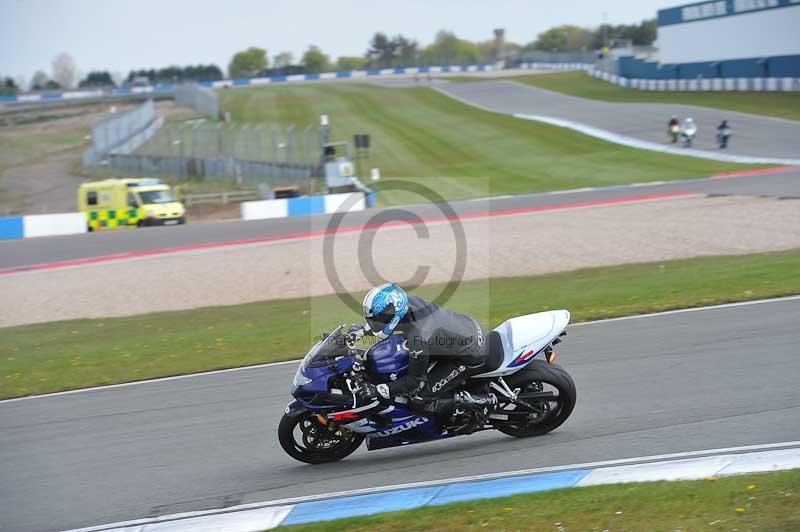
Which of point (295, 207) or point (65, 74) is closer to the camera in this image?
point (295, 207)

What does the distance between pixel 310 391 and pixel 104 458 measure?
2.52 m

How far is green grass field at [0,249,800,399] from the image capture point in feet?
40.3

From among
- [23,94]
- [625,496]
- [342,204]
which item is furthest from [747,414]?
[23,94]

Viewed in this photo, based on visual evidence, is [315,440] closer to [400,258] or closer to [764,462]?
[764,462]

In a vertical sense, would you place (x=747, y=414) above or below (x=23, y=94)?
below

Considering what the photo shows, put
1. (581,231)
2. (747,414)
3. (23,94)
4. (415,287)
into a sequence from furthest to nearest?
(23,94), (581,231), (415,287), (747,414)

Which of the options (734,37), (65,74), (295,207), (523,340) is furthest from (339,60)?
(523,340)

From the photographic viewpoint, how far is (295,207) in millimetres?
33188

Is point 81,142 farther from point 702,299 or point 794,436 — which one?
point 794,436

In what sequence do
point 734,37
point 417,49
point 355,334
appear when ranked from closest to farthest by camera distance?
1. point 355,334
2. point 734,37
3. point 417,49

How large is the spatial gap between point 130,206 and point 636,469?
28.3 meters

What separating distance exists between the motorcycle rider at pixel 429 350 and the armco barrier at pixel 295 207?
2517 centimetres

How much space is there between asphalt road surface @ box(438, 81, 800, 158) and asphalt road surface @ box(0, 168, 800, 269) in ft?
30.6

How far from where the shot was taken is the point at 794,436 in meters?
7.36
